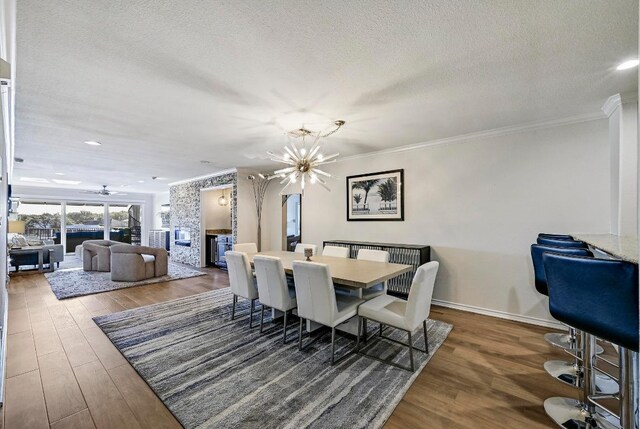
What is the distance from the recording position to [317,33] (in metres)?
1.63

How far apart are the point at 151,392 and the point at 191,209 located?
601cm

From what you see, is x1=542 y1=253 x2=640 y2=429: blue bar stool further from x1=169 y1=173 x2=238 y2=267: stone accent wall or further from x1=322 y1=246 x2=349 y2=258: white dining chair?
x1=169 y1=173 x2=238 y2=267: stone accent wall

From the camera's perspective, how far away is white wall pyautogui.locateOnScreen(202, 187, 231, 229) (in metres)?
7.18

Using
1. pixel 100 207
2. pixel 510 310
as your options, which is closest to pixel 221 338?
pixel 510 310

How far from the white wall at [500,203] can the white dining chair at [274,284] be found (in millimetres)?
2324

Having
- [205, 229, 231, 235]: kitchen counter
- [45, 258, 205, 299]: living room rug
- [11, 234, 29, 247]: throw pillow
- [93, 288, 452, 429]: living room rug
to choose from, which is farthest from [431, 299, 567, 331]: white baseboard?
[11, 234, 29, 247]: throw pillow

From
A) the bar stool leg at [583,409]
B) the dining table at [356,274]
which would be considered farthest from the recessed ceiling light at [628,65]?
the dining table at [356,274]

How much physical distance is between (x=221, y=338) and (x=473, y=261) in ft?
11.1

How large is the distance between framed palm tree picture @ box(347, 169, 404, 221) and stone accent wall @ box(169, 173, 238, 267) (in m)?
2.88

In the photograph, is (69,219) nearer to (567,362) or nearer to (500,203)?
(500,203)

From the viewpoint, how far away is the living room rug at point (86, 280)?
15.5 ft

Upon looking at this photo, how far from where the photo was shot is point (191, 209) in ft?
24.1

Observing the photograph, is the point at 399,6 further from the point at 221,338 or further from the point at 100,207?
the point at 100,207

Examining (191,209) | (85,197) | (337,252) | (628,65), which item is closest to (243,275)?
(337,252)
